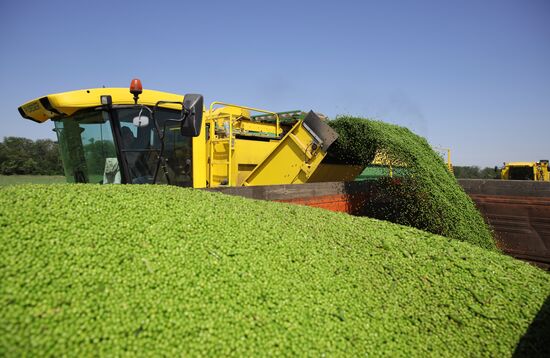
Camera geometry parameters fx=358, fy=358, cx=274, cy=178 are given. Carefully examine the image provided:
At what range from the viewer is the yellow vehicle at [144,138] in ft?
10.5

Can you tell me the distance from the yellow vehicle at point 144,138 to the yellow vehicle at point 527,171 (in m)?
10.9

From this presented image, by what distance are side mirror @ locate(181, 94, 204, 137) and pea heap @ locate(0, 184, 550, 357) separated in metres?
0.53

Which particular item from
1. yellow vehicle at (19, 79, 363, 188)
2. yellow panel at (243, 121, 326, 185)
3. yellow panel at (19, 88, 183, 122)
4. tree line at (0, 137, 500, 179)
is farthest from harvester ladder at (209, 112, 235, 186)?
tree line at (0, 137, 500, 179)

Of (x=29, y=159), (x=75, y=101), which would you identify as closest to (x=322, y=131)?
(x=75, y=101)

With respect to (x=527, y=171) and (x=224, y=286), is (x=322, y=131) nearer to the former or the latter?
(x=224, y=286)

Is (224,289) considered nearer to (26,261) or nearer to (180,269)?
(180,269)

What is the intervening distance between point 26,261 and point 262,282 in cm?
122

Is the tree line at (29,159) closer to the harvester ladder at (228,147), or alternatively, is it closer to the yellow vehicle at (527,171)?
the yellow vehicle at (527,171)

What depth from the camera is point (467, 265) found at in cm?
284

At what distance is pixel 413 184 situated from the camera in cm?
422

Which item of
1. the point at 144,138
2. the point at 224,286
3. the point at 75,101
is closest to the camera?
the point at 224,286

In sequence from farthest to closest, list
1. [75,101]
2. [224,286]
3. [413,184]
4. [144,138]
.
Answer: [413,184]
[144,138]
[75,101]
[224,286]

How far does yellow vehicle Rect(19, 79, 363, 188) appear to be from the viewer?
319cm

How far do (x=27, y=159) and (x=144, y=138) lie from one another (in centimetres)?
A: 2405
